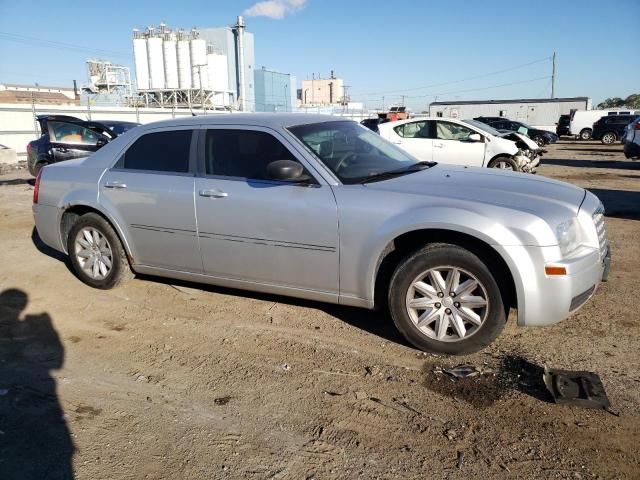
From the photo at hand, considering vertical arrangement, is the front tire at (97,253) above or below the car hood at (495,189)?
below

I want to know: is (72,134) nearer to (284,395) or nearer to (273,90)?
(284,395)

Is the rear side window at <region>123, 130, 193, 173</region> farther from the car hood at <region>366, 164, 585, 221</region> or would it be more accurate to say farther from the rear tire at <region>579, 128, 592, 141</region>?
the rear tire at <region>579, 128, 592, 141</region>

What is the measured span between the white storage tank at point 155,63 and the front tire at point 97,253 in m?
54.3

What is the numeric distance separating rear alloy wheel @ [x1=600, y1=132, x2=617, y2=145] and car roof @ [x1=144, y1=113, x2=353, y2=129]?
3184cm

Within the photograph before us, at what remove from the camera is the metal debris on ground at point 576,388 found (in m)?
2.99

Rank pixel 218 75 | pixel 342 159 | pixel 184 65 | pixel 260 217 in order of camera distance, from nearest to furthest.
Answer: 1. pixel 260 217
2. pixel 342 159
3. pixel 184 65
4. pixel 218 75

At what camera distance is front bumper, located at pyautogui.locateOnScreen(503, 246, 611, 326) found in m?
3.31

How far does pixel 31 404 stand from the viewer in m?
3.19

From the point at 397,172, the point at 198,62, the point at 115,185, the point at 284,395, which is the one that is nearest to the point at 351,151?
the point at 397,172

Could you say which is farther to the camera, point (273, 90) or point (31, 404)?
point (273, 90)

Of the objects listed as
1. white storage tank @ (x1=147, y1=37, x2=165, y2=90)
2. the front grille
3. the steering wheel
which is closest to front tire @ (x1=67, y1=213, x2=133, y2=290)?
the steering wheel

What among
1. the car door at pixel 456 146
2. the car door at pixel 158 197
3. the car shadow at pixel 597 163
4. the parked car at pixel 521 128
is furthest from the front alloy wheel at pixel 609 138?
the car door at pixel 158 197

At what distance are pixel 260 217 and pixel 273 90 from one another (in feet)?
211

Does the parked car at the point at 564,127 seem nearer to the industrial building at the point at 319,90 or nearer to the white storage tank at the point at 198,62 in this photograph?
the white storage tank at the point at 198,62
